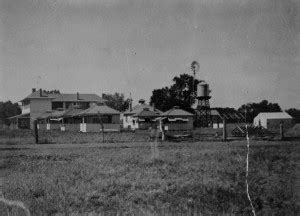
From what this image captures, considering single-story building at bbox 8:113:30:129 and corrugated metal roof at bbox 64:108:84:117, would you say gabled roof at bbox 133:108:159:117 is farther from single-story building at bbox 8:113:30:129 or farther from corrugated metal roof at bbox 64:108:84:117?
single-story building at bbox 8:113:30:129

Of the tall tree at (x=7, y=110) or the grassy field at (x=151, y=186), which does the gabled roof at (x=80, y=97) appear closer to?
the tall tree at (x=7, y=110)

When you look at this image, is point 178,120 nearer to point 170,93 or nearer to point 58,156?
point 170,93

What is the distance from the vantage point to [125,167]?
12.0 meters

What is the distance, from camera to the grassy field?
27.8ft

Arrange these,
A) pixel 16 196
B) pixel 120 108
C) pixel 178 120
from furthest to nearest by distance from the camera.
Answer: pixel 120 108, pixel 178 120, pixel 16 196

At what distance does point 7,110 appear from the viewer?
101000 mm

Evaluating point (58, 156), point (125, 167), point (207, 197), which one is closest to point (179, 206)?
point (207, 197)

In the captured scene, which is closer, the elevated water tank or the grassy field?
the grassy field

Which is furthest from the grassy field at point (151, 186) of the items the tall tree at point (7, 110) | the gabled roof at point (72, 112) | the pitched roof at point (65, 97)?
the tall tree at point (7, 110)

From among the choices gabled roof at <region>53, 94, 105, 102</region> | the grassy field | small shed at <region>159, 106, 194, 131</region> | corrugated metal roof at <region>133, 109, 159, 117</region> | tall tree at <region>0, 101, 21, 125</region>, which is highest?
gabled roof at <region>53, 94, 105, 102</region>

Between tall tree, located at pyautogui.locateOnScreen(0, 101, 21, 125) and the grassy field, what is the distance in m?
90.4

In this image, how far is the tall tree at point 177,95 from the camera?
74.9 m

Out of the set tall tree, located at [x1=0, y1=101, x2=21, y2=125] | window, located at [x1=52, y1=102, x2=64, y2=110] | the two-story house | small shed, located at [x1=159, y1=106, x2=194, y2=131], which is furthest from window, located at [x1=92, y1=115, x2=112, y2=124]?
tall tree, located at [x1=0, y1=101, x2=21, y2=125]

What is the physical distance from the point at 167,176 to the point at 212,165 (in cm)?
224
